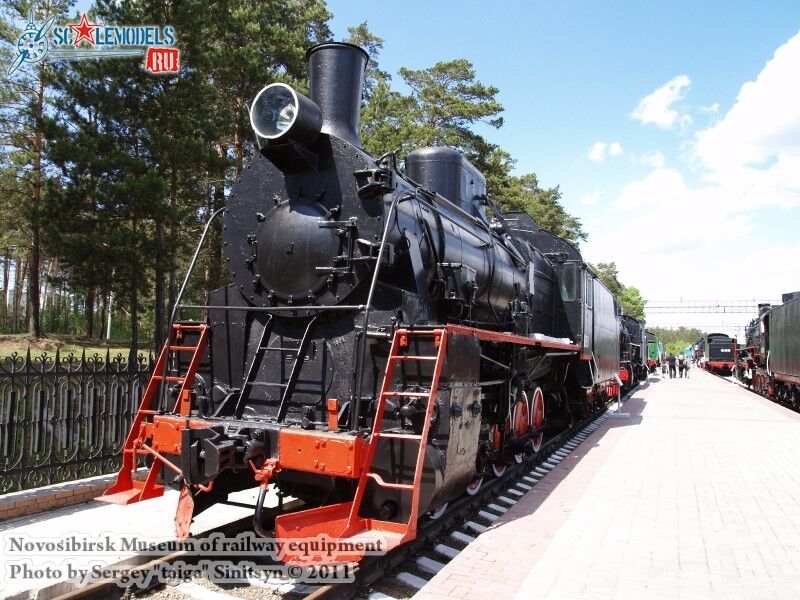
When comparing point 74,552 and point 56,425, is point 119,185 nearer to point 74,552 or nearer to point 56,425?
point 56,425

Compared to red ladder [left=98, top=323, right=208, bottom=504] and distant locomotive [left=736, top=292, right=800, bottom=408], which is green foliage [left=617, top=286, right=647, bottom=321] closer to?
distant locomotive [left=736, top=292, right=800, bottom=408]

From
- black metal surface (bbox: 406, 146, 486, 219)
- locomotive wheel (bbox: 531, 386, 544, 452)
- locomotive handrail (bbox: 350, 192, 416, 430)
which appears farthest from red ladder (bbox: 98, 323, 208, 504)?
locomotive wheel (bbox: 531, 386, 544, 452)

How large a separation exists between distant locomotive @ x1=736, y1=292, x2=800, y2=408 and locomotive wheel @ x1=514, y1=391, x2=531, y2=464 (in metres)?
13.6

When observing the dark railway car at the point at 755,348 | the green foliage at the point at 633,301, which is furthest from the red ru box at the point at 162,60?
the green foliage at the point at 633,301

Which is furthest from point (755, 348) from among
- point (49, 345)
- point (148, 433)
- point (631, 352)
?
point (49, 345)

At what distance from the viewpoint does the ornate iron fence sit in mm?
6730

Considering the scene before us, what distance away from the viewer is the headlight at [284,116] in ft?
17.2

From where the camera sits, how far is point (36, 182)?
66.1 ft

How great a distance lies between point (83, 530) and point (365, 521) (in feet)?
11.2

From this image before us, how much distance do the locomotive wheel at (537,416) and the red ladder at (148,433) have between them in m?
5.40

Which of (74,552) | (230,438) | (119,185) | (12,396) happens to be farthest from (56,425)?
(119,185)

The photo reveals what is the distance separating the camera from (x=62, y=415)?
23.8 feet

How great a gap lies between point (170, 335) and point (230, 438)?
5.53 ft

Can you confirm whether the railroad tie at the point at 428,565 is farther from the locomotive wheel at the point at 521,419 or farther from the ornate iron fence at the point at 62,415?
the ornate iron fence at the point at 62,415
